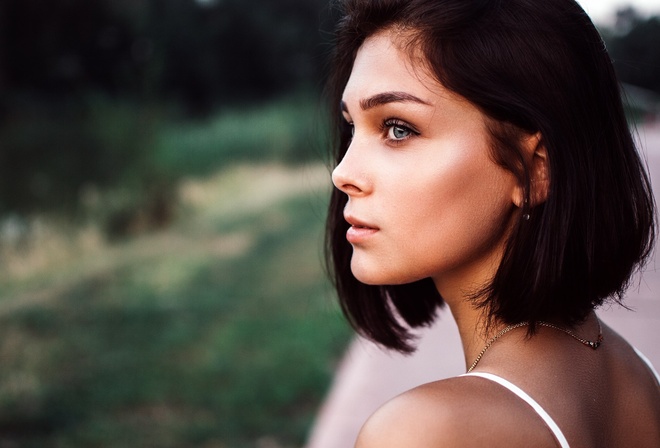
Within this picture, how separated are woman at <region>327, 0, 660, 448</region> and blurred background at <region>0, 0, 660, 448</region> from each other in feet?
7.13

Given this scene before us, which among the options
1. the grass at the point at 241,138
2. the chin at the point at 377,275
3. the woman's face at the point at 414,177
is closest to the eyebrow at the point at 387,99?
the woman's face at the point at 414,177

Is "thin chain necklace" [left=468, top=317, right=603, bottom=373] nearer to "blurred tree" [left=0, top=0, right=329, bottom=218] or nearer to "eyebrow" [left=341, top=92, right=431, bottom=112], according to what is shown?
"eyebrow" [left=341, top=92, right=431, bottom=112]

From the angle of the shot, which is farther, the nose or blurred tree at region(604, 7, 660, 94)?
blurred tree at region(604, 7, 660, 94)

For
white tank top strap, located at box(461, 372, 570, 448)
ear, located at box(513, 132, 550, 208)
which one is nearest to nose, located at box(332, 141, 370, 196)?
ear, located at box(513, 132, 550, 208)

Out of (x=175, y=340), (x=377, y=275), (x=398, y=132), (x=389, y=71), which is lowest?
(x=175, y=340)

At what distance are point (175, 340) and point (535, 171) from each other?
A: 463 centimetres

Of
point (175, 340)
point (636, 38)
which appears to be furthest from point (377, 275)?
point (636, 38)

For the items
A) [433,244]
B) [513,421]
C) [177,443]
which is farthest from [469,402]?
[177,443]

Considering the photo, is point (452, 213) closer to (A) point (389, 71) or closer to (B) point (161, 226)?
(A) point (389, 71)

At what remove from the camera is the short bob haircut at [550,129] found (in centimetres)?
148

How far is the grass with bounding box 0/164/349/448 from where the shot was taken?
458 centimetres

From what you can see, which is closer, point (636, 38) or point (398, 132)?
point (398, 132)

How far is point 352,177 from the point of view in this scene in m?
1.56

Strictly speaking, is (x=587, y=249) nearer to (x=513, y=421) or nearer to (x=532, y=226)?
(x=532, y=226)
